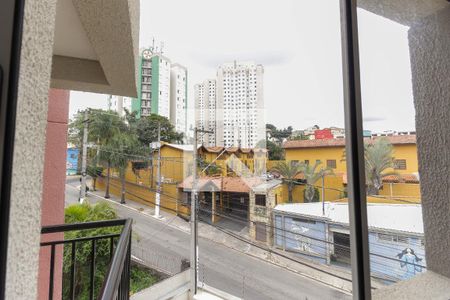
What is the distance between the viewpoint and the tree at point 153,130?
3783 millimetres

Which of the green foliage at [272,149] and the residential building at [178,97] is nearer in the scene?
the green foliage at [272,149]

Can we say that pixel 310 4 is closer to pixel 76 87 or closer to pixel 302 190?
pixel 76 87

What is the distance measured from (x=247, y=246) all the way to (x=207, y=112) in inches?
107

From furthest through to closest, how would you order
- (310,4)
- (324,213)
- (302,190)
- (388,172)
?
(302,190) < (324,213) < (310,4) < (388,172)

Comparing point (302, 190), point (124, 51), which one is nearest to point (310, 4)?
point (124, 51)

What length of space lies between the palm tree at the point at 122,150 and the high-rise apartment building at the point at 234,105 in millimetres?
1368

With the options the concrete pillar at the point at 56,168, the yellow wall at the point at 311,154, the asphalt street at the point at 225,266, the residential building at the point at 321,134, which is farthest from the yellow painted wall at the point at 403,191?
the asphalt street at the point at 225,266

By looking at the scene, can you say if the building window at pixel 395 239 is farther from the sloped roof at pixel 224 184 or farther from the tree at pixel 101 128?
the sloped roof at pixel 224 184

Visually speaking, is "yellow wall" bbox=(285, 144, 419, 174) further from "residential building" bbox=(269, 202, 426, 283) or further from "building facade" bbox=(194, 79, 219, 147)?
"building facade" bbox=(194, 79, 219, 147)

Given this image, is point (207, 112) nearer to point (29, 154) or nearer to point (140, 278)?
point (140, 278)

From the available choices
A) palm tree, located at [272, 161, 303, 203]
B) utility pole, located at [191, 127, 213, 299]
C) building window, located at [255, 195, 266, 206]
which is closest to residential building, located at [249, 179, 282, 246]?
building window, located at [255, 195, 266, 206]

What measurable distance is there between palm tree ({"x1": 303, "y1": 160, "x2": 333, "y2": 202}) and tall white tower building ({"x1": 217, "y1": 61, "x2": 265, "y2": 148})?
1649mm

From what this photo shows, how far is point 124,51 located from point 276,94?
10.5ft

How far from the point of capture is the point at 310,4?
1.78 m
